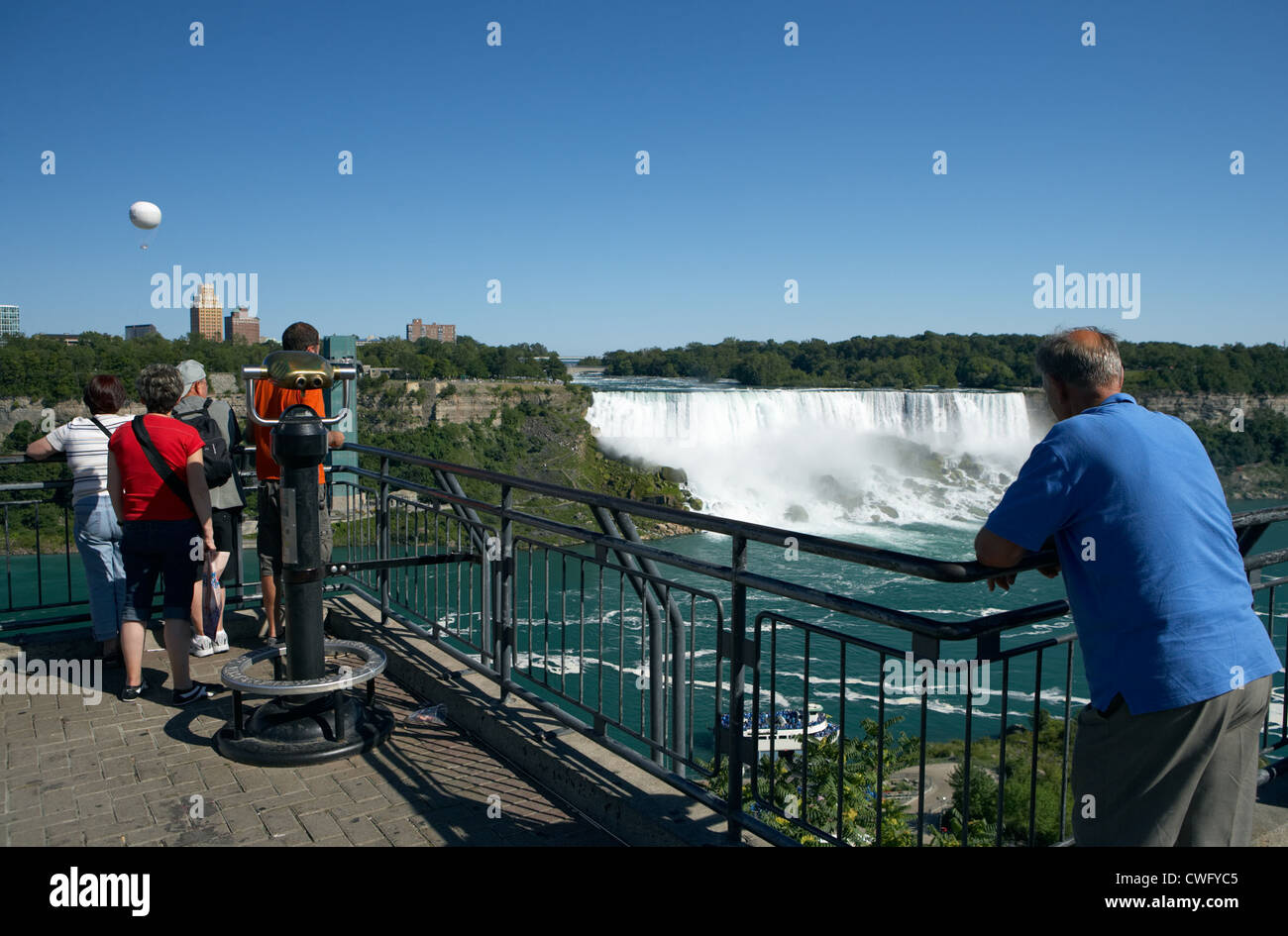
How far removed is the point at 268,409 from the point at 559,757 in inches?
109

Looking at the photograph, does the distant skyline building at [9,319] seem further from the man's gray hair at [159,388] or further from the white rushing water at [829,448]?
the man's gray hair at [159,388]

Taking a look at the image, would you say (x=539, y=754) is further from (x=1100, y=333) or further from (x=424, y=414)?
(x=424, y=414)

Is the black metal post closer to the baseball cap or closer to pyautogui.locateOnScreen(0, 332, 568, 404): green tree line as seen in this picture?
the baseball cap

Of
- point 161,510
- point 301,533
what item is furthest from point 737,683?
point 161,510

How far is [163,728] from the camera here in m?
4.45

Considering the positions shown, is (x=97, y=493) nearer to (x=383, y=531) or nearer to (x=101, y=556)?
(x=101, y=556)

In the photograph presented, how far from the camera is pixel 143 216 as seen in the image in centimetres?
1109

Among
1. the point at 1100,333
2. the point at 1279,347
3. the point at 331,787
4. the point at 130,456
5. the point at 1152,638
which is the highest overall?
the point at 1279,347

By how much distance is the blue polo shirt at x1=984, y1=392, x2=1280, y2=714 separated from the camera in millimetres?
2111

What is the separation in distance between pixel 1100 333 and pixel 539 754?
2.79 m

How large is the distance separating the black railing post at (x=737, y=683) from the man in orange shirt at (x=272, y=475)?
2.77 m

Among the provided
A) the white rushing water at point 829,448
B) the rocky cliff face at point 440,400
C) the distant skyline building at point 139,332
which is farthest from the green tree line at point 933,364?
the distant skyline building at point 139,332
